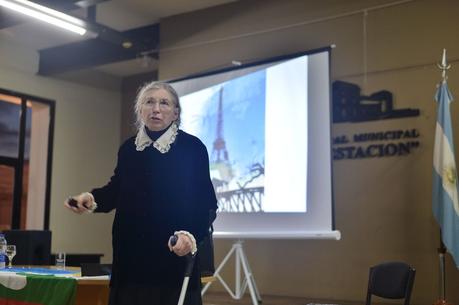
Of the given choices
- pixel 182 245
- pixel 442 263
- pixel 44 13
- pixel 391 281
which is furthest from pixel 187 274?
pixel 44 13

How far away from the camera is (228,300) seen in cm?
522

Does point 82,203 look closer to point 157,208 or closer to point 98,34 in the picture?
point 157,208

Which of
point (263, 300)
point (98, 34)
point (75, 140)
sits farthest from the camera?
point (75, 140)

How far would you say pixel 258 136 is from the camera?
5355mm

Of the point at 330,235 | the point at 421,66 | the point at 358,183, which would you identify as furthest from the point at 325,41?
the point at 330,235

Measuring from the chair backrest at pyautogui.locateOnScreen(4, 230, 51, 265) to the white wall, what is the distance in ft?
10.2

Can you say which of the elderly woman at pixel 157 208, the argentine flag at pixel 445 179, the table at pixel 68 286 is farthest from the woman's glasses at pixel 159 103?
the argentine flag at pixel 445 179

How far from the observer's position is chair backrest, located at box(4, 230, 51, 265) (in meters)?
4.45

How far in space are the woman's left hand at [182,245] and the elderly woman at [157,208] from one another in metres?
0.03

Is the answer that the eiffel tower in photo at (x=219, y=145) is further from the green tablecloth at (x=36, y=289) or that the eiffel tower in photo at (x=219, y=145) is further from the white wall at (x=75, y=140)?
the white wall at (x=75, y=140)

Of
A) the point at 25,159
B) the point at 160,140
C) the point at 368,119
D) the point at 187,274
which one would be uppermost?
the point at 368,119

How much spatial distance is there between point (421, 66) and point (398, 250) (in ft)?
5.27

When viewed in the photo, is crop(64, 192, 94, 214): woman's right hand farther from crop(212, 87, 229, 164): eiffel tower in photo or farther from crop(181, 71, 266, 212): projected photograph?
crop(212, 87, 229, 164): eiffel tower in photo

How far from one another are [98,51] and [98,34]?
1086 millimetres
